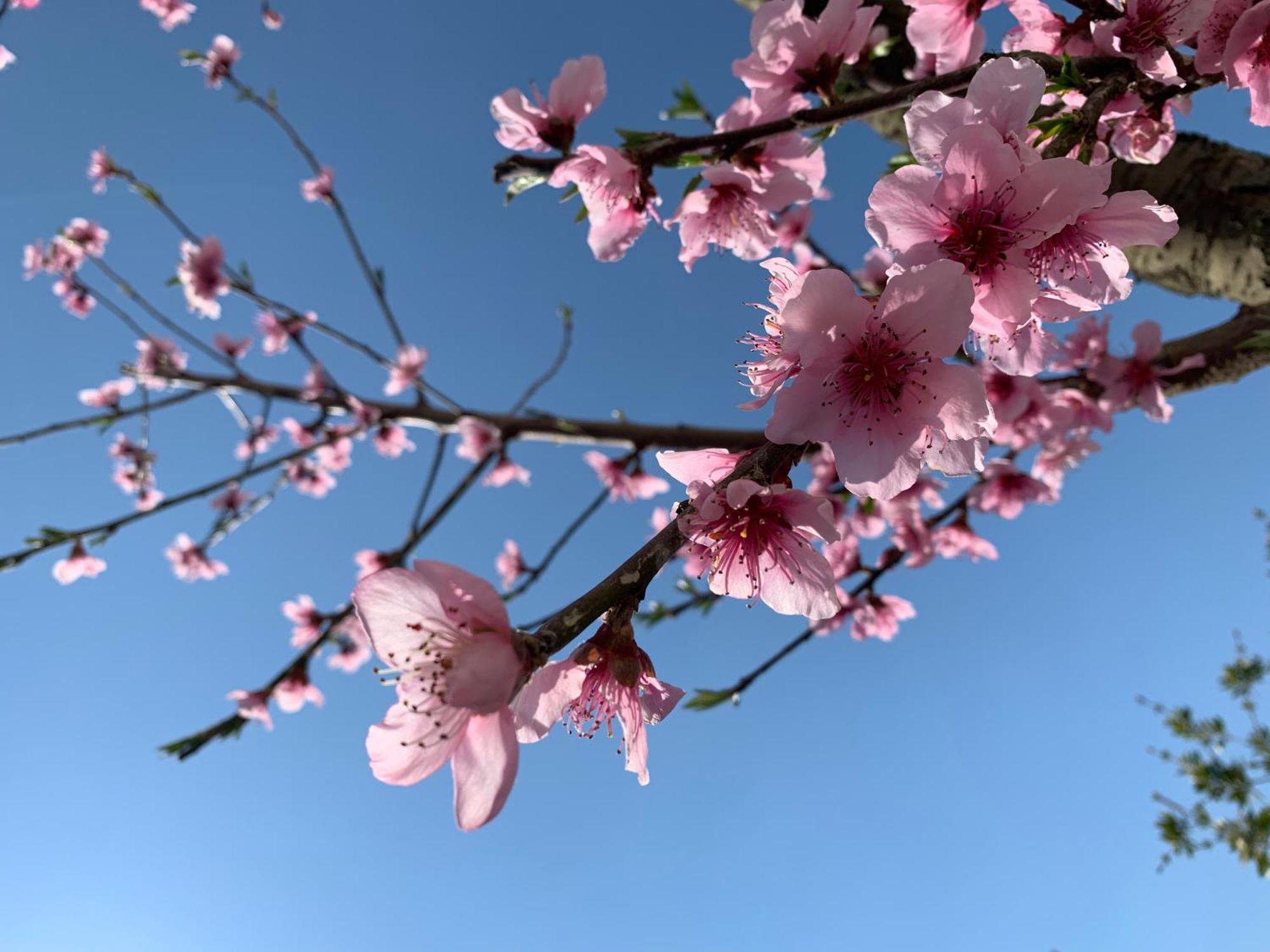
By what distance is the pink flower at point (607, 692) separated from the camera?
2.62 feet

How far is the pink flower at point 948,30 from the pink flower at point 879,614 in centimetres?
226

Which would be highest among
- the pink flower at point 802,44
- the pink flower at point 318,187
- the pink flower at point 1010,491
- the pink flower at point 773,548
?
the pink flower at point 318,187

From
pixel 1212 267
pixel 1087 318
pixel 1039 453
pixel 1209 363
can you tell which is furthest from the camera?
pixel 1039 453

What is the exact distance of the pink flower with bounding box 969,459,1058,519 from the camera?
119 inches

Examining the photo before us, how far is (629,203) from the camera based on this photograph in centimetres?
155

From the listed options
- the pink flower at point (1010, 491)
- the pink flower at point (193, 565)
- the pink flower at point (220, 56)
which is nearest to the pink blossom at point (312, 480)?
the pink flower at point (193, 565)

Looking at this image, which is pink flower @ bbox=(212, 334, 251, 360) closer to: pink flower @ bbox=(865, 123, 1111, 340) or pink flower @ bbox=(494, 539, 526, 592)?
pink flower @ bbox=(494, 539, 526, 592)

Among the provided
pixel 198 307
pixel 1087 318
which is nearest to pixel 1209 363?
pixel 1087 318

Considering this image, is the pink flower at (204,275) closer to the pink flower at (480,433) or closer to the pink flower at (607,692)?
the pink flower at (480,433)

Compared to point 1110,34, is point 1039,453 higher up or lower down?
higher up

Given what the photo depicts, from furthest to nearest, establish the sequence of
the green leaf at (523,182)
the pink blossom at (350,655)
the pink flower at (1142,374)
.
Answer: the pink blossom at (350,655) → the pink flower at (1142,374) → the green leaf at (523,182)

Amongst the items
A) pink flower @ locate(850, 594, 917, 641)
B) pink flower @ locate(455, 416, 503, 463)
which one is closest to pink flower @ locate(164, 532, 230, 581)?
pink flower @ locate(455, 416, 503, 463)

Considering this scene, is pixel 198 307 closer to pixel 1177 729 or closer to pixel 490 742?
pixel 490 742

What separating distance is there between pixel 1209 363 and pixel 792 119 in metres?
2.04
